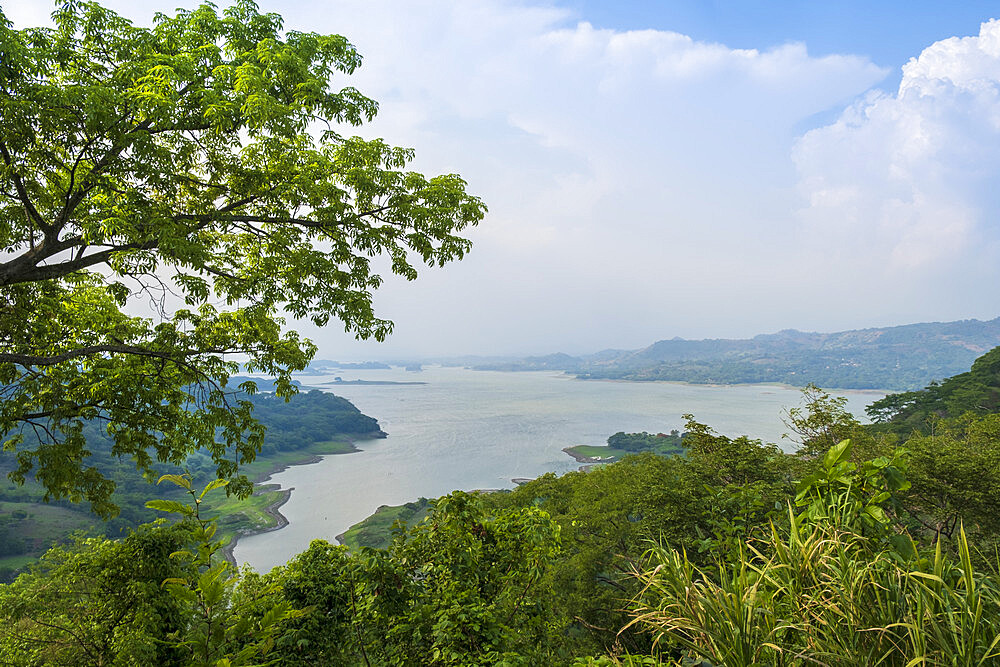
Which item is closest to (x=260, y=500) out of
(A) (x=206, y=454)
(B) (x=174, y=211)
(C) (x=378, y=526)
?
(C) (x=378, y=526)

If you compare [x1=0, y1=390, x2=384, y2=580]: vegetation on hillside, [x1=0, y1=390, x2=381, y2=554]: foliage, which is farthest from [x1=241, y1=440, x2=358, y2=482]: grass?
[x1=0, y1=390, x2=381, y2=554]: foliage

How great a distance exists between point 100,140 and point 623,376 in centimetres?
13630

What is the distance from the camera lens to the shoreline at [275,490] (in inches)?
987

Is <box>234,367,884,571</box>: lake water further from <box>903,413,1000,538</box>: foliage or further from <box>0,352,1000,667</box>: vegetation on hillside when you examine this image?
<box>903,413,1000,538</box>: foliage

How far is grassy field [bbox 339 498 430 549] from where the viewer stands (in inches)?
861

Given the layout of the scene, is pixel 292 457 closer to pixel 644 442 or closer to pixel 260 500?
pixel 260 500

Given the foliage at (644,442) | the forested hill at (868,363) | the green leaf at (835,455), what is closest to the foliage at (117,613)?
the green leaf at (835,455)

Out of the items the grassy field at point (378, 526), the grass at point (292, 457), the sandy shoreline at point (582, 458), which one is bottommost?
the grass at point (292, 457)

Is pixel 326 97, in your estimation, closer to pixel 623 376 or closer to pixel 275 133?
pixel 275 133

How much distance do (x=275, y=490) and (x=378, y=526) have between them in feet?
51.3

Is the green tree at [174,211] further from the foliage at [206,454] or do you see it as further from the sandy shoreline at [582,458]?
the sandy shoreline at [582,458]

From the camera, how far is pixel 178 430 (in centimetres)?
437

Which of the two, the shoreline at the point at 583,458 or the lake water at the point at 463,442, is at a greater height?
the shoreline at the point at 583,458

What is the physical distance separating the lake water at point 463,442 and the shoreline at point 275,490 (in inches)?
20.2
